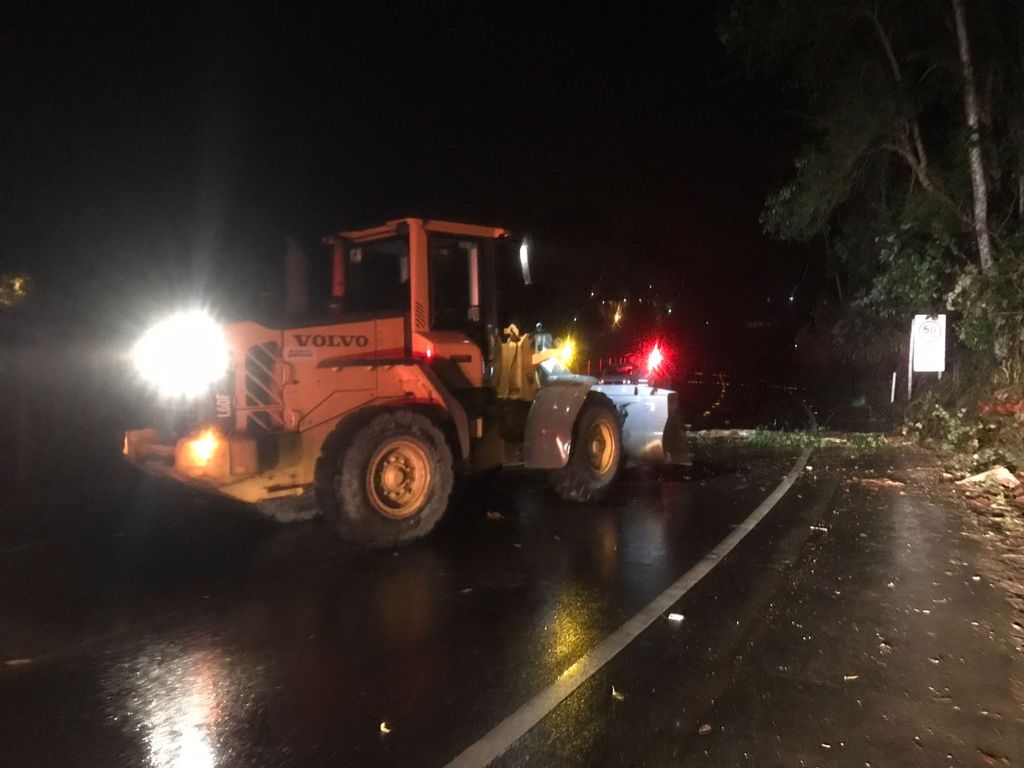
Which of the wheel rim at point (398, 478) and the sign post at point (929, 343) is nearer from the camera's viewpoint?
the wheel rim at point (398, 478)

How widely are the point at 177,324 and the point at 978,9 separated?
14263 mm

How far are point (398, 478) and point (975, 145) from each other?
12.5 meters

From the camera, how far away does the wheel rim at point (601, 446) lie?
9.77 meters

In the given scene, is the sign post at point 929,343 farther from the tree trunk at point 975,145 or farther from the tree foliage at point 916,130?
the tree trunk at point 975,145

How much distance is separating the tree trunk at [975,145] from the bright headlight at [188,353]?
12.6 m

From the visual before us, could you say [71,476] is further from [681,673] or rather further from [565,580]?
[681,673]

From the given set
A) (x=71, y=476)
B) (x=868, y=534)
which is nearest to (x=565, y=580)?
(x=868, y=534)

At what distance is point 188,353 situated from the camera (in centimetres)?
749

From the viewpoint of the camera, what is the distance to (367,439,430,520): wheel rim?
7.41 m

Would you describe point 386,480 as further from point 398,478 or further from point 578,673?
point 578,673

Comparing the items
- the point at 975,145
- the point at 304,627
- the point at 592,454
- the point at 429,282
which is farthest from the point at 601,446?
the point at 975,145

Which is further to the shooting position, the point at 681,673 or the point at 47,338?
the point at 47,338

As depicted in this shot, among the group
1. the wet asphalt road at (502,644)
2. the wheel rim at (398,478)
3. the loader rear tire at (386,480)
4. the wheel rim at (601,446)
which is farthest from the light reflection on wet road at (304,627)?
the wheel rim at (601,446)

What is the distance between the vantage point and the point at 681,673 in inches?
187
